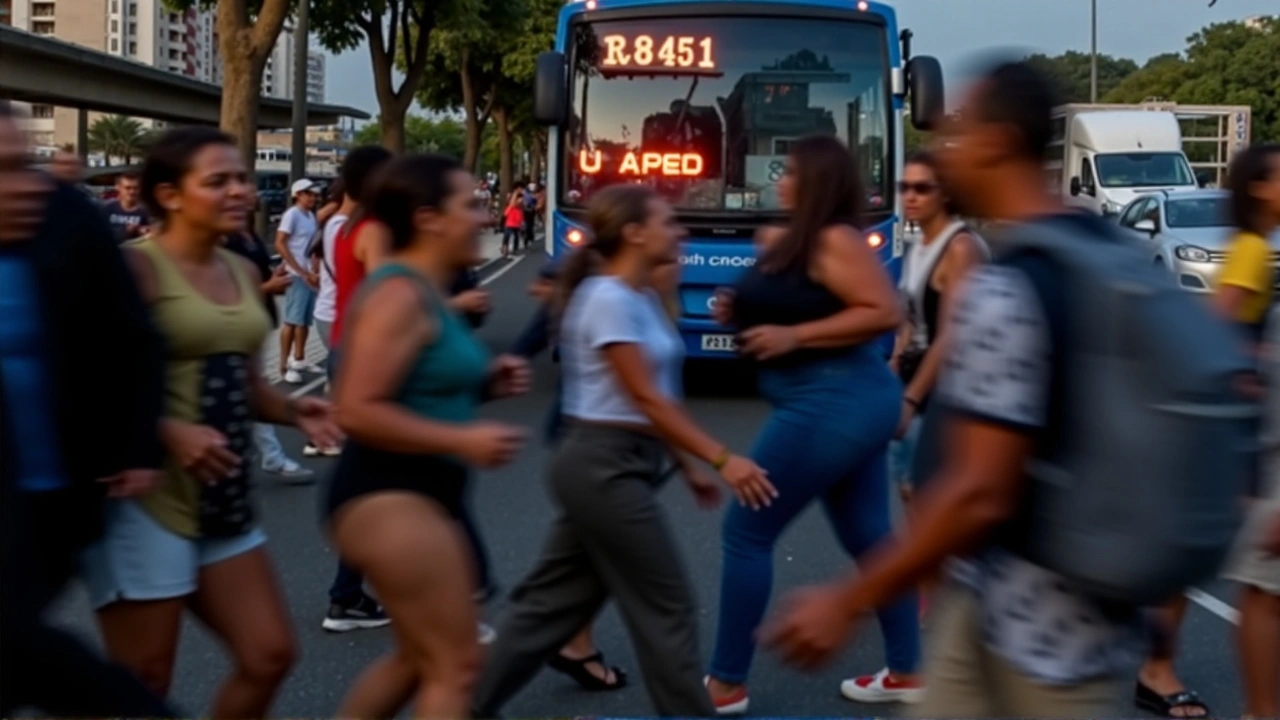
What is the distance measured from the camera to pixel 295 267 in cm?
1267

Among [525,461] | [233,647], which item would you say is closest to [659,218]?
[233,647]

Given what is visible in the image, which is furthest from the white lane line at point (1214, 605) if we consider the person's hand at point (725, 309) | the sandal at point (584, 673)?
the person's hand at point (725, 309)

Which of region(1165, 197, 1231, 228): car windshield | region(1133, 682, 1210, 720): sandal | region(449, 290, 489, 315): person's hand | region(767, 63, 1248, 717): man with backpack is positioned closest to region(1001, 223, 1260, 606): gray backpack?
region(767, 63, 1248, 717): man with backpack

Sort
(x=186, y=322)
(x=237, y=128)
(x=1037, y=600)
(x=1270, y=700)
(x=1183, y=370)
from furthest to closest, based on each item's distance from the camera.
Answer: (x=237, y=128), (x=1270, y=700), (x=186, y=322), (x=1037, y=600), (x=1183, y=370)

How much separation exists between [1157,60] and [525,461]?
12015 cm

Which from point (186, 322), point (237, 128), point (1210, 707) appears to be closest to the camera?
point (186, 322)

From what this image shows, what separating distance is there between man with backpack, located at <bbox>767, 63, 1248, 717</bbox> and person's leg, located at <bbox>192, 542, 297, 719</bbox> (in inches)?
62.1

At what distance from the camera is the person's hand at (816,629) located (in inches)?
106

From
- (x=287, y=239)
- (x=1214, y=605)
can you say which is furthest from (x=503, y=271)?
(x=1214, y=605)

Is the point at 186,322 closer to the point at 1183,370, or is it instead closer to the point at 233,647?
the point at 233,647

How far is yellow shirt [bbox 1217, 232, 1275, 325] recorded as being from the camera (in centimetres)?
→ 448

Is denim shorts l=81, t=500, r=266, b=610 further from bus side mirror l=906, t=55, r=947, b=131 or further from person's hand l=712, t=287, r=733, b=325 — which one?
bus side mirror l=906, t=55, r=947, b=131

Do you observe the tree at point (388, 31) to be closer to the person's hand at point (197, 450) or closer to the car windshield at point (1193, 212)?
the car windshield at point (1193, 212)

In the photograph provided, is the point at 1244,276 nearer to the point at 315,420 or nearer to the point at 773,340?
the point at 773,340
